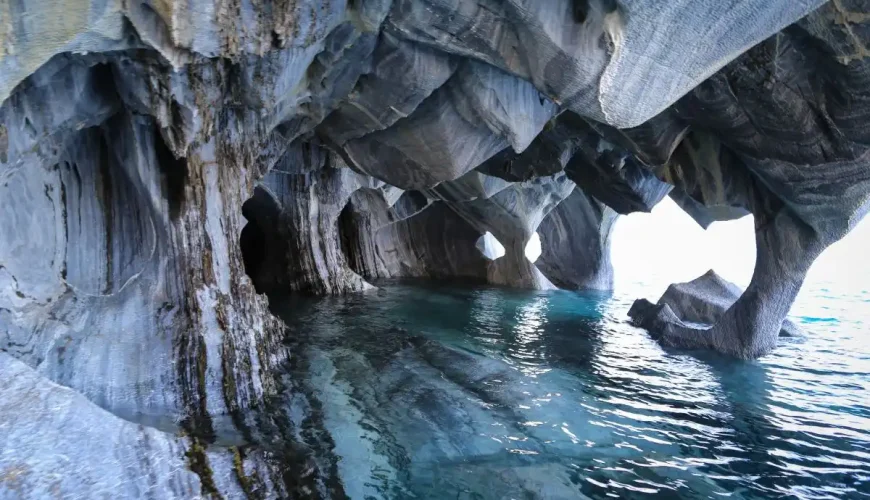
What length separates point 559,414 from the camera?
6426 mm

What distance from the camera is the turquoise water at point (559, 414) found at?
4.92 m

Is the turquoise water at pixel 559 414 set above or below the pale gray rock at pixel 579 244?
below

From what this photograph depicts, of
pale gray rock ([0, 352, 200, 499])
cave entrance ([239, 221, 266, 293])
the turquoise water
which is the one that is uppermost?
cave entrance ([239, 221, 266, 293])

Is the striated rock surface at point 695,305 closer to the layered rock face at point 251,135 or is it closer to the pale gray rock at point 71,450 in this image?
the layered rock face at point 251,135

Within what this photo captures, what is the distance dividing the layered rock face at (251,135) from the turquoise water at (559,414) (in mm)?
778

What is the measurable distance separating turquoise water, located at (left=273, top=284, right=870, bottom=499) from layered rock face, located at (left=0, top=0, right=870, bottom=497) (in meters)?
0.78

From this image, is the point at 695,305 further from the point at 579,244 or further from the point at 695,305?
the point at 579,244

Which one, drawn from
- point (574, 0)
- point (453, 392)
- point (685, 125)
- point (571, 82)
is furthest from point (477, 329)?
point (574, 0)

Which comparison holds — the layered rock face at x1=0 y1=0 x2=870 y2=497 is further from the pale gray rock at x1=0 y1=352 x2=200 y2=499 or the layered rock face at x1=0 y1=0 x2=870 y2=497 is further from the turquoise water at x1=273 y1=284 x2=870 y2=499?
the turquoise water at x1=273 y1=284 x2=870 y2=499

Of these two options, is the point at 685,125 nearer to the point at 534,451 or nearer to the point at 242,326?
the point at 534,451

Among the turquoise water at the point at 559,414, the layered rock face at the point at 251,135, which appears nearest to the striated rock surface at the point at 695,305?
the turquoise water at the point at 559,414

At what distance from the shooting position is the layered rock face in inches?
173

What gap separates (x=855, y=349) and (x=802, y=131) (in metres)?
5.53

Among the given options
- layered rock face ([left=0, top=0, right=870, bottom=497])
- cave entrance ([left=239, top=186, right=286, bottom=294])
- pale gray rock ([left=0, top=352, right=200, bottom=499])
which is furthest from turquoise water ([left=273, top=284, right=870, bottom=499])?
cave entrance ([left=239, top=186, right=286, bottom=294])
